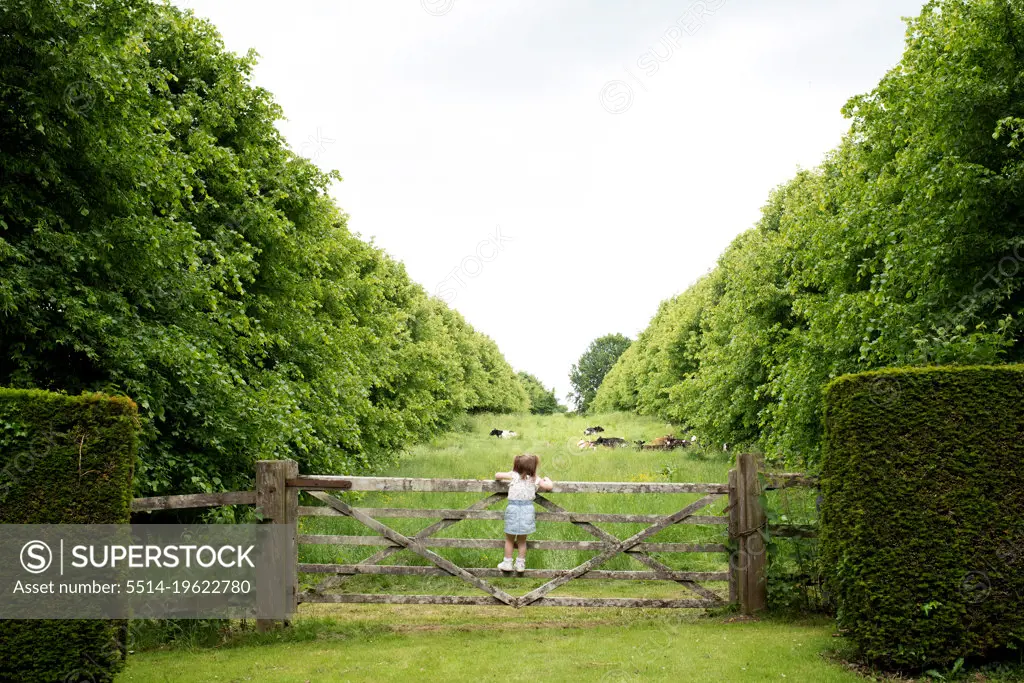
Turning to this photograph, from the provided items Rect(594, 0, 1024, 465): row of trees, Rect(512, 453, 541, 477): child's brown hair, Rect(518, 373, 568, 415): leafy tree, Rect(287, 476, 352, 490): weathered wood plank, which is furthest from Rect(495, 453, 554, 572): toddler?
Rect(518, 373, 568, 415): leafy tree

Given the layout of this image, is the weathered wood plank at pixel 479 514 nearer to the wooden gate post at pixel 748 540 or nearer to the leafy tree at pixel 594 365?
the wooden gate post at pixel 748 540

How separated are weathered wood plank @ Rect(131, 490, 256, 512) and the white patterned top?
3.05m

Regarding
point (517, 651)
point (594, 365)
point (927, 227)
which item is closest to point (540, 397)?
point (594, 365)

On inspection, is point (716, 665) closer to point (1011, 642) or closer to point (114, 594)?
point (1011, 642)

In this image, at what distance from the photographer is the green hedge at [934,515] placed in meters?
6.75

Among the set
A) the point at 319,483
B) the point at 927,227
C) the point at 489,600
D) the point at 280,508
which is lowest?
the point at 489,600

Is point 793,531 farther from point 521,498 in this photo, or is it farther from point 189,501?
point 189,501

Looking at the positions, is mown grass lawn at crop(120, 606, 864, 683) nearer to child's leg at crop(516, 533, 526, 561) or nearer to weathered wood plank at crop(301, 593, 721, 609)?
weathered wood plank at crop(301, 593, 721, 609)

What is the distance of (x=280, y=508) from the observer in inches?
356

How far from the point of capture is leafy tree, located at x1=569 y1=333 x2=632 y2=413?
137625 mm

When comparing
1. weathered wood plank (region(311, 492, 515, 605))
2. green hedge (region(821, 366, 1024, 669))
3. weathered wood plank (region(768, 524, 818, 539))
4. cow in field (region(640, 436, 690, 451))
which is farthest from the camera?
cow in field (region(640, 436, 690, 451))

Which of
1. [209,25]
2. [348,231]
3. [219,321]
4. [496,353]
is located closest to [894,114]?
[219,321]

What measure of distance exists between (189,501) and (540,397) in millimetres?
125824

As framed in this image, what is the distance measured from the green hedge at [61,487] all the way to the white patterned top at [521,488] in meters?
4.16
